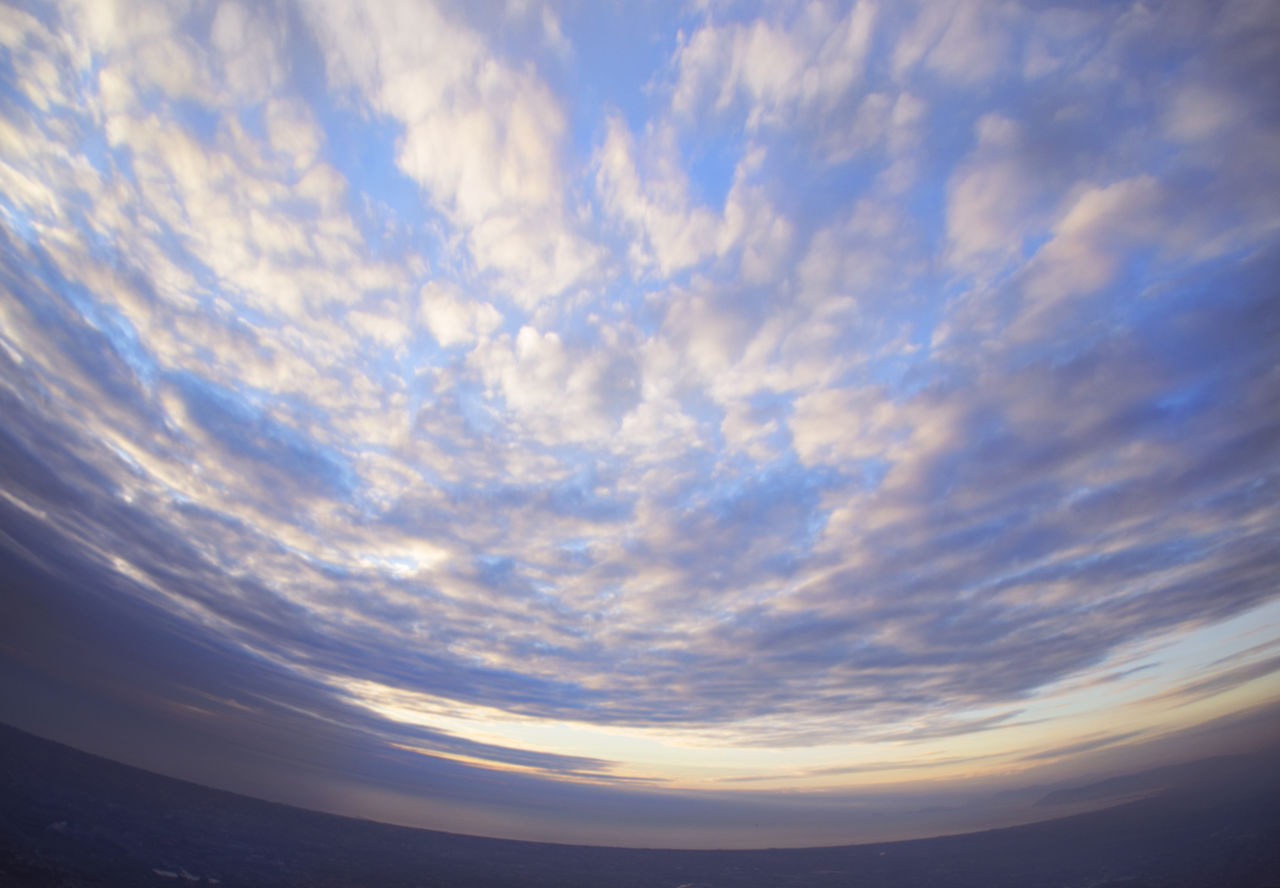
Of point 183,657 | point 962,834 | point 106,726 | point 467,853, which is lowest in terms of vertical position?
point 962,834

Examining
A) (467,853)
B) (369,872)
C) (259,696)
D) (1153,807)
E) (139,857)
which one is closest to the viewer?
(139,857)

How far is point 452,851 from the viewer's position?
23062mm

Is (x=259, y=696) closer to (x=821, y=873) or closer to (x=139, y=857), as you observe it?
(x=139, y=857)

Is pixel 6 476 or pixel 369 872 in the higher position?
pixel 6 476

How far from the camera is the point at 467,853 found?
75.7 feet

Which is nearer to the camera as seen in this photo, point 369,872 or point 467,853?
point 369,872

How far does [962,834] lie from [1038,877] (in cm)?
2079

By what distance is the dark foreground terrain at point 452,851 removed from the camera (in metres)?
12.2

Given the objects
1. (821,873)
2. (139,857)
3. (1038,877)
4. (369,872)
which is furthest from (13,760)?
(1038,877)

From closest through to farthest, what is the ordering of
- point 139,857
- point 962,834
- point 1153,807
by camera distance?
1. point 139,857
2. point 1153,807
3. point 962,834

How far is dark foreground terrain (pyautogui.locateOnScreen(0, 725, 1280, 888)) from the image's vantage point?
12250mm

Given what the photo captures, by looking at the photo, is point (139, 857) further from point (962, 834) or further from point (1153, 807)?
point (1153, 807)

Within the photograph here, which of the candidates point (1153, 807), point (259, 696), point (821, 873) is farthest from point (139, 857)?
point (1153, 807)

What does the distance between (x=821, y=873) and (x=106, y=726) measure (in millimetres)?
45720
